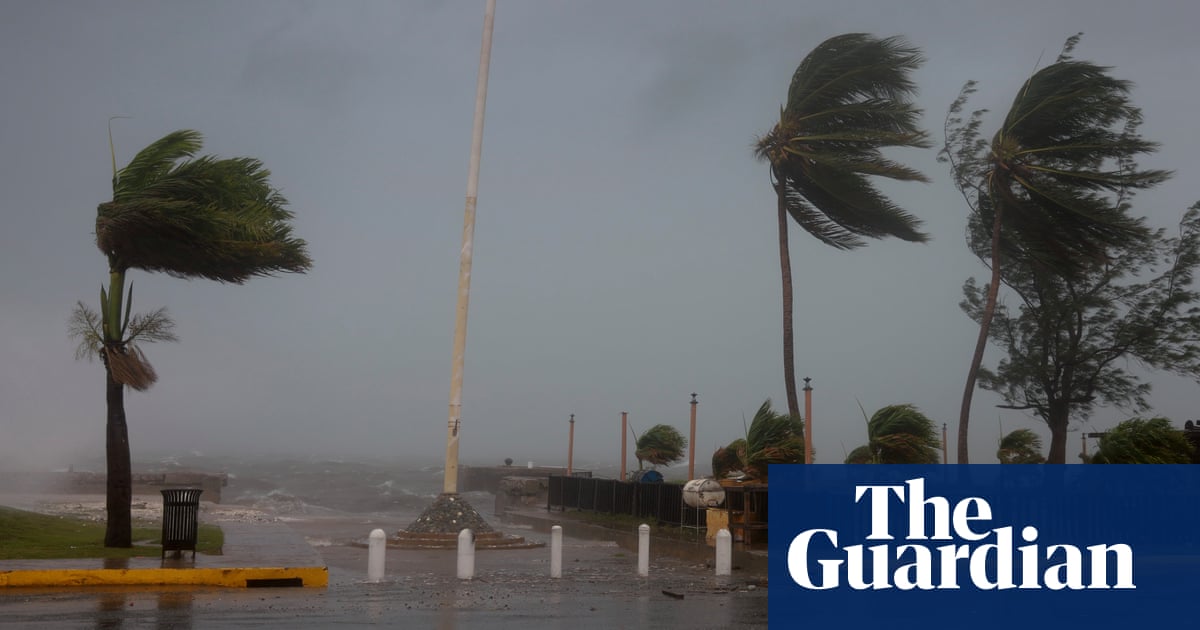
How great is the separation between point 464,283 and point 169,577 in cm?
1006

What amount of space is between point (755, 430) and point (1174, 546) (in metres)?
8.18

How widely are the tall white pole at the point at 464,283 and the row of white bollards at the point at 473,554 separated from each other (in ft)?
20.0

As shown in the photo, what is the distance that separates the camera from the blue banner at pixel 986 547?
13.2 metres

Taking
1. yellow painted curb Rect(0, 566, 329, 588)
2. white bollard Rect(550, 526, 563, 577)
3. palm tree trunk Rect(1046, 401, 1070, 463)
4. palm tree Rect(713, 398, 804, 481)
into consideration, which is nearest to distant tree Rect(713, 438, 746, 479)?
palm tree Rect(713, 398, 804, 481)

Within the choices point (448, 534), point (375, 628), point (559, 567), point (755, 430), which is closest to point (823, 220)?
point (755, 430)

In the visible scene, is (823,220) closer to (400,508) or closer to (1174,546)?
(1174,546)

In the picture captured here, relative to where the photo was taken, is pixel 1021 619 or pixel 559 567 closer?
pixel 1021 619

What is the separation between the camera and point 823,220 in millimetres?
31875

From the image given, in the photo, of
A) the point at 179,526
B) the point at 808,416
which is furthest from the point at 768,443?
the point at 179,526

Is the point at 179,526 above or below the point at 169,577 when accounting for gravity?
above

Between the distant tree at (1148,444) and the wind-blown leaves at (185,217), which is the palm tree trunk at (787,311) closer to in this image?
the distant tree at (1148,444)

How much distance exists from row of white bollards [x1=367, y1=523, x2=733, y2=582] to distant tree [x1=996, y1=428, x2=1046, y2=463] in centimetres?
1952

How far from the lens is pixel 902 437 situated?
2211cm

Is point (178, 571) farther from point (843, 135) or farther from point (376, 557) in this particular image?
point (843, 135)
